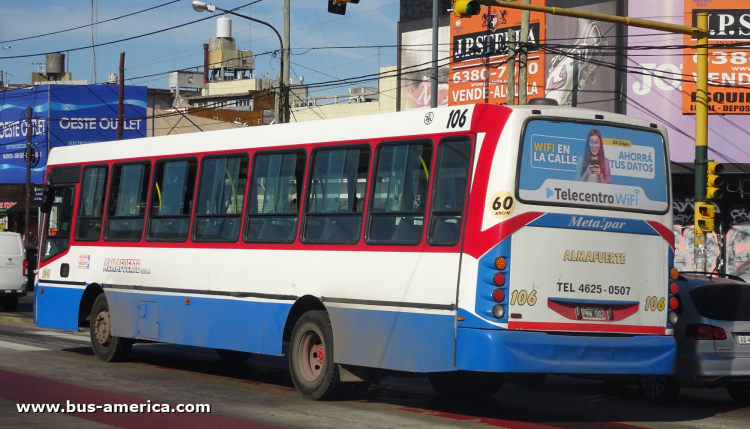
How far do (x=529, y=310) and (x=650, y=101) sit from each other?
1844 cm

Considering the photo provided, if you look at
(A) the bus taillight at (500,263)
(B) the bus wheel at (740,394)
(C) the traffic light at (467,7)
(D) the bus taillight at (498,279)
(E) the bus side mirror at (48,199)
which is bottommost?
(B) the bus wheel at (740,394)

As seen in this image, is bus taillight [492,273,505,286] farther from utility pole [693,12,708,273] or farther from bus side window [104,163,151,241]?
utility pole [693,12,708,273]

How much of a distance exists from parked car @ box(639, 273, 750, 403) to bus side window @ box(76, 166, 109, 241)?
8702 mm

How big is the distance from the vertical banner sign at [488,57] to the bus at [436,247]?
1678 centimetres

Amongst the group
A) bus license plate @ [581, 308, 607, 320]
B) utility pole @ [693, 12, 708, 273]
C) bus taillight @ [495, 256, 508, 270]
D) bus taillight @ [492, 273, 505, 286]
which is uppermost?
utility pole @ [693, 12, 708, 273]

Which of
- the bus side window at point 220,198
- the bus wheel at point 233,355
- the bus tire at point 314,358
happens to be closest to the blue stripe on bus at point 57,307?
the bus wheel at point 233,355

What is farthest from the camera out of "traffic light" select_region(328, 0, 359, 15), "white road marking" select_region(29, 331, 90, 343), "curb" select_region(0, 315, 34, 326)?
"curb" select_region(0, 315, 34, 326)

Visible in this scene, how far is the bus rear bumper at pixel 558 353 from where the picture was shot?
31.7 ft

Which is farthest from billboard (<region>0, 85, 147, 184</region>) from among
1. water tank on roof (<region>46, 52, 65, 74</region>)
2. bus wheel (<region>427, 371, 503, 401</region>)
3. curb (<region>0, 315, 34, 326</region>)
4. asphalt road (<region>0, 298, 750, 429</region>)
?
bus wheel (<region>427, 371, 503, 401</region>)

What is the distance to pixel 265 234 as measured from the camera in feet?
41.5

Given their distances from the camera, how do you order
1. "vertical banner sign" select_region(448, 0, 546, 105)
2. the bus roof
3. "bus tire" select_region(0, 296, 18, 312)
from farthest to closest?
"vertical banner sign" select_region(448, 0, 546, 105)
"bus tire" select_region(0, 296, 18, 312)
the bus roof

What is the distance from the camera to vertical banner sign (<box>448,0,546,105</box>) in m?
29.2

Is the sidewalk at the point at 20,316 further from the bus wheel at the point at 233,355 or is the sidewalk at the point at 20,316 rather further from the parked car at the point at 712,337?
the parked car at the point at 712,337

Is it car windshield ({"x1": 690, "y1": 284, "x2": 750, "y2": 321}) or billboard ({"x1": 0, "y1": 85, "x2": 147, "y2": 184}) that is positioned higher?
billboard ({"x1": 0, "y1": 85, "x2": 147, "y2": 184})
